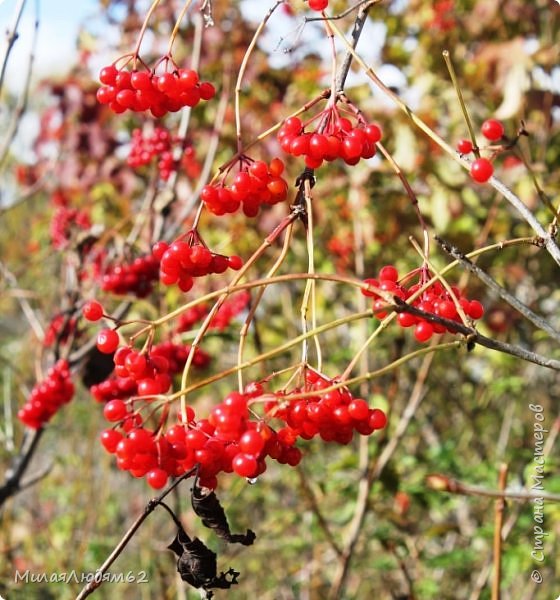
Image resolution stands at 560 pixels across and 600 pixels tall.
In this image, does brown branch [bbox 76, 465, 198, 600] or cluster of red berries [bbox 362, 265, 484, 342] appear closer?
brown branch [bbox 76, 465, 198, 600]

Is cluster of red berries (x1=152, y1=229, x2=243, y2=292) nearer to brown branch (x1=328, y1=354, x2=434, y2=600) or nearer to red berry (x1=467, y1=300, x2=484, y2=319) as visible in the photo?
red berry (x1=467, y1=300, x2=484, y2=319)

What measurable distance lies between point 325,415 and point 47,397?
3.09 feet

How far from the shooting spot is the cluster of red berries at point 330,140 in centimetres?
86

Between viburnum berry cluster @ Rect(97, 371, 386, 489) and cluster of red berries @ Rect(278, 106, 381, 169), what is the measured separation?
0.86 feet

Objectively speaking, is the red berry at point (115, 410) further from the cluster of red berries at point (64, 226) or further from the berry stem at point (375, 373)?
the cluster of red berries at point (64, 226)

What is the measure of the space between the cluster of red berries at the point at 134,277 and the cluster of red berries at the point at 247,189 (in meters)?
0.74

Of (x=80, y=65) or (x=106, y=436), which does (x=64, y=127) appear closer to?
(x=80, y=65)

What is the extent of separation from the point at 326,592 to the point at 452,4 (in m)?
2.43

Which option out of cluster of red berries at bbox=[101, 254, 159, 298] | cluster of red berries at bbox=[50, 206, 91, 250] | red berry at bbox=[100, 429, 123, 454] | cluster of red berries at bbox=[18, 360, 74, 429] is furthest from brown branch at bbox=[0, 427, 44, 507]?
red berry at bbox=[100, 429, 123, 454]

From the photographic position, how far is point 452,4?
2824 millimetres

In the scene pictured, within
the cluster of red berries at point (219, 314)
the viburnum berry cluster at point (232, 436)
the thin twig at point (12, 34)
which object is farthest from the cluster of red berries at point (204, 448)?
the cluster of red berries at point (219, 314)

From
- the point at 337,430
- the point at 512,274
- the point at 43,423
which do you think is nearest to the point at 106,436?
the point at 337,430

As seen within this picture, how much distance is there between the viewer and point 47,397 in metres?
1.57

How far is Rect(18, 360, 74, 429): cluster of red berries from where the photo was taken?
1561 millimetres
